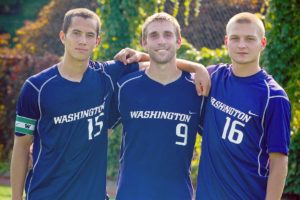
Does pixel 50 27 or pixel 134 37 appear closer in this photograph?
pixel 134 37

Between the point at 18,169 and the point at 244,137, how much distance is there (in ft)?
4.95

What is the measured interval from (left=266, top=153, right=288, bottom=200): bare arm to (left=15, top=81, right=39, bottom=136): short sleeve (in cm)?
156

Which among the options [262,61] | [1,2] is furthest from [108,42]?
[1,2]

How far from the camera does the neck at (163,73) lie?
13.9ft

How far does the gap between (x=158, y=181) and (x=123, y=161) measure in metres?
0.30

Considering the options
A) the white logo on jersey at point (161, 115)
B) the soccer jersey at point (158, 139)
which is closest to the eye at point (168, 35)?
the soccer jersey at point (158, 139)

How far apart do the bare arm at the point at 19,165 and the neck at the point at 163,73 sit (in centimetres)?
95

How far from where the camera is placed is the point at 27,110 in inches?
159

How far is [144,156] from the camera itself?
409 centimetres

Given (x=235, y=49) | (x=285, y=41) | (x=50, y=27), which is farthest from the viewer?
(x=50, y=27)

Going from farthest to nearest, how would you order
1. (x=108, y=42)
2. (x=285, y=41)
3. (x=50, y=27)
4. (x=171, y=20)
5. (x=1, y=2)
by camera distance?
1. (x=1, y=2)
2. (x=50, y=27)
3. (x=108, y=42)
4. (x=285, y=41)
5. (x=171, y=20)

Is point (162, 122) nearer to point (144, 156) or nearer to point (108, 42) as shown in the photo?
point (144, 156)

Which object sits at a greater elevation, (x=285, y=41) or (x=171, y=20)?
(x=285, y=41)

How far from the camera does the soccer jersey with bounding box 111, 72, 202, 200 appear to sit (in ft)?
13.4
